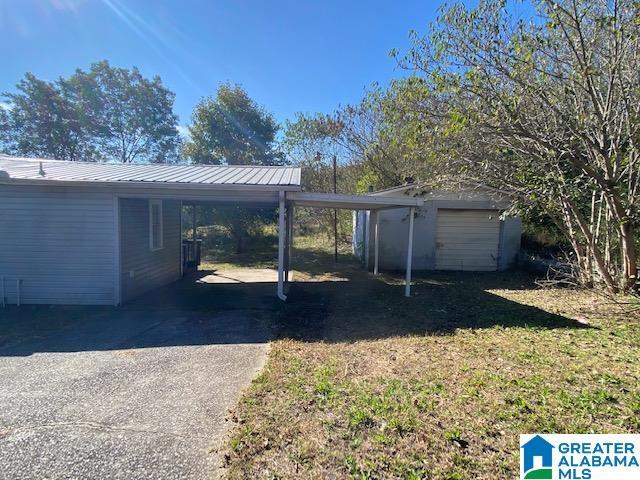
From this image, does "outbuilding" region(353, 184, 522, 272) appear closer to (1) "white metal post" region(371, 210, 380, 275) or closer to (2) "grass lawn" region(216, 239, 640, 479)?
(1) "white metal post" region(371, 210, 380, 275)

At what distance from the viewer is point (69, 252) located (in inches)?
258

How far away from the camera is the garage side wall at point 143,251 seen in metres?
6.98

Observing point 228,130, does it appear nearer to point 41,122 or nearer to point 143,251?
point 143,251

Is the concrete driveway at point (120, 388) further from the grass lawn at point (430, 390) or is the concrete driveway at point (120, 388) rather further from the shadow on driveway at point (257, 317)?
the grass lawn at point (430, 390)

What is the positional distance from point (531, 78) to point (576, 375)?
4.60m

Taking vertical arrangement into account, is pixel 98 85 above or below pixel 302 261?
above

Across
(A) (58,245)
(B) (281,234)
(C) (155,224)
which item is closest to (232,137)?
(C) (155,224)

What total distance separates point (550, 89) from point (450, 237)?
21.5ft

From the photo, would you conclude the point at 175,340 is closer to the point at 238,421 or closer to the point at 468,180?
the point at 238,421

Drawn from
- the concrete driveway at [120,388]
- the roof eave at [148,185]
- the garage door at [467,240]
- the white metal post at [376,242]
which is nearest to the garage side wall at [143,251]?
the roof eave at [148,185]

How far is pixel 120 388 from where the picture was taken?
3.41 meters

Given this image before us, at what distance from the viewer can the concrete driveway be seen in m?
2.33

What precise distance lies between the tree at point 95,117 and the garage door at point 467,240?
20.3m

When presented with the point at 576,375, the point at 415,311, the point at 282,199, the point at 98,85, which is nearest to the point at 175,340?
the point at 282,199
